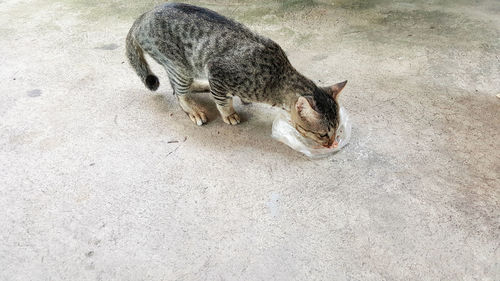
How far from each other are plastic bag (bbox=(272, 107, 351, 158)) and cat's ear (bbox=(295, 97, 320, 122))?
0.28 m

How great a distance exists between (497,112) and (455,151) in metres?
0.60

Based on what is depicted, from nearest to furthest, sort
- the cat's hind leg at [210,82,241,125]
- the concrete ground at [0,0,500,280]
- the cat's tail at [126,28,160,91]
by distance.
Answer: the concrete ground at [0,0,500,280] < the cat's hind leg at [210,82,241,125] < the cat's tail at [126,28,160,91]

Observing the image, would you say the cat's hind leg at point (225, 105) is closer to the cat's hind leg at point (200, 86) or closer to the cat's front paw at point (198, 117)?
the cat's front paw at point (198, 117)

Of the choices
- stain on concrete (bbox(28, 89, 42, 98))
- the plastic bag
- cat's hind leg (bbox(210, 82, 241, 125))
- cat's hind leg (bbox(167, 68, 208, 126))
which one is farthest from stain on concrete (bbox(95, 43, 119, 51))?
the plastic bag

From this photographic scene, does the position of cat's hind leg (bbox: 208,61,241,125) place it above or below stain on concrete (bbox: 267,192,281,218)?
above

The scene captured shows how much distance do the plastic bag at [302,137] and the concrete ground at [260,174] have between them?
65mm

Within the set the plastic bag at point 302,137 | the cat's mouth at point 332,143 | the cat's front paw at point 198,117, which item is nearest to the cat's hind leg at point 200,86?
the cat's front paw at point 198,117

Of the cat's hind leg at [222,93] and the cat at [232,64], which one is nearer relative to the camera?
Answer: the cat at [232,64]

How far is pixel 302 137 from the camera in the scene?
257 cm

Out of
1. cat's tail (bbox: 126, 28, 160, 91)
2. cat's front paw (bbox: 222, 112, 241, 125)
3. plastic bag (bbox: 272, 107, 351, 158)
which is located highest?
cat's tail (bbox: 126, 28, 160, 91)

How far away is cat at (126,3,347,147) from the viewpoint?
2.38 meters

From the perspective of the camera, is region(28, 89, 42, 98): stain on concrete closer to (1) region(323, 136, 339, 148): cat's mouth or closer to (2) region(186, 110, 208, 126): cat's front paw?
(2) region(186, 110, 208, 126): cat's front paw

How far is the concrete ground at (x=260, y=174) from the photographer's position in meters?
1.96

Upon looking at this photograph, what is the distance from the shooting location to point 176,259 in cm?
198
